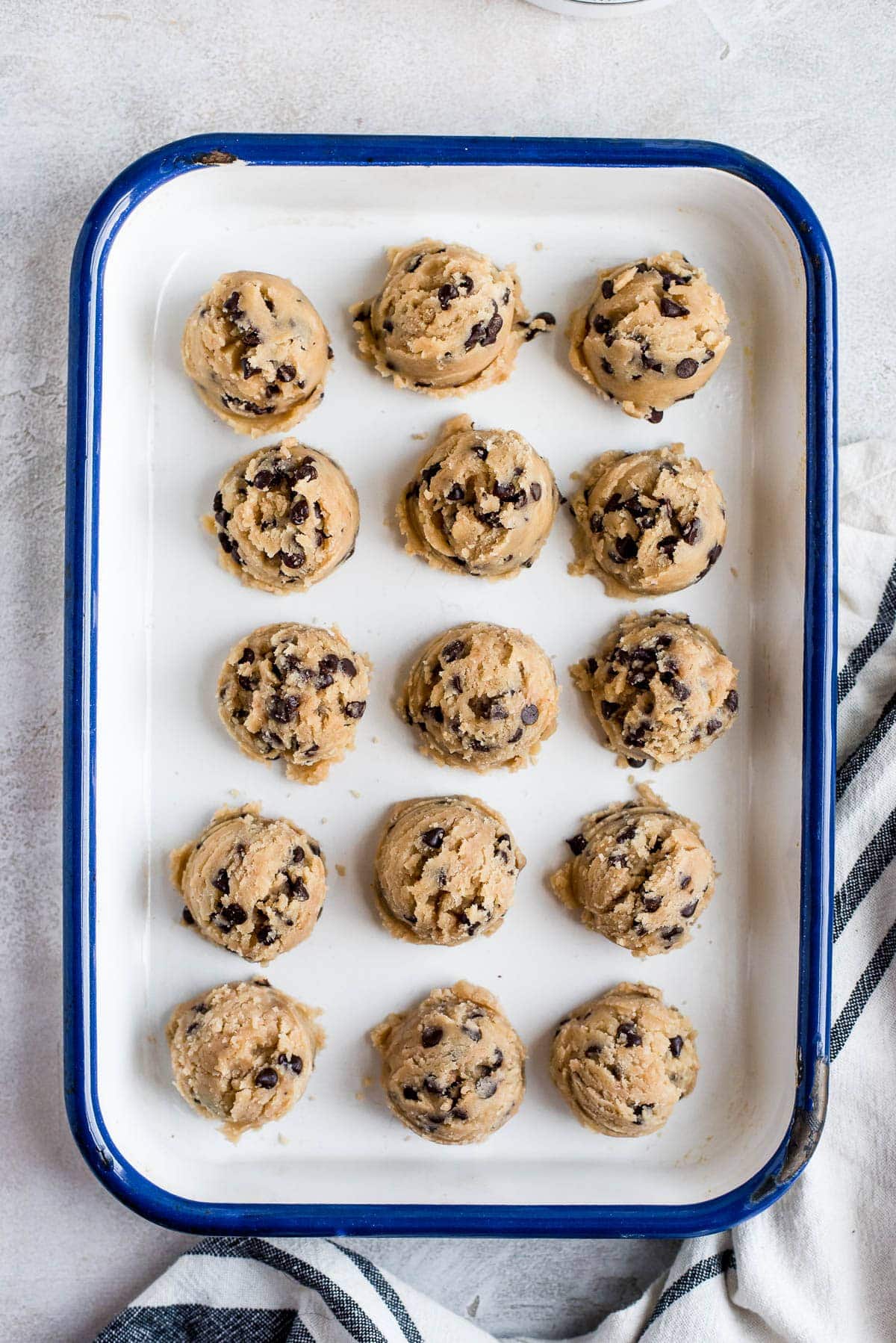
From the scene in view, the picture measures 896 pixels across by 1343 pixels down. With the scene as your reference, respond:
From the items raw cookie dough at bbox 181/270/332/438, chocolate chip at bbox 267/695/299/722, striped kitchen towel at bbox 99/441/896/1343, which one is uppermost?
raw cookie dough at bbox 181/270/332/438

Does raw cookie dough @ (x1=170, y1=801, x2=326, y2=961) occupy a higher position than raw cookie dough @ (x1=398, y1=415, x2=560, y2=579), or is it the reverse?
raw cookie dough @ (x1=398, y1=415, x2=560, y2=579)

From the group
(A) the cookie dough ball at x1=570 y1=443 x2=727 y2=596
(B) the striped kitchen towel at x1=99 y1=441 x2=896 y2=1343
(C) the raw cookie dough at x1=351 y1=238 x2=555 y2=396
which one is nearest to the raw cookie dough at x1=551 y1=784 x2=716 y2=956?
(B) the striped kitchen towel at x1=99 y1=441 x2=896 y2=1343

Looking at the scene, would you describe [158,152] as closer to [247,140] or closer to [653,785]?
[247,140]

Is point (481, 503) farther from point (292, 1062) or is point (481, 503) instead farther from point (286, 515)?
point (292, 1062)

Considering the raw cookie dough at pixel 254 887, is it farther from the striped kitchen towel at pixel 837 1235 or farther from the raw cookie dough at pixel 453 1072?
the striped kitchen towel at pixel 837 1235

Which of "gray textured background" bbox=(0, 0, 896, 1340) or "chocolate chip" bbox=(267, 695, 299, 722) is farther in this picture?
"gray textured background" bbox=(0, 0, 896, 1340)

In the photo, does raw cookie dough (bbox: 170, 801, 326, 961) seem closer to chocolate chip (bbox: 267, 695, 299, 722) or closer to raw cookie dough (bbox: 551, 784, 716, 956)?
chocolate chip (bbox: 267, 695, 299, 722)

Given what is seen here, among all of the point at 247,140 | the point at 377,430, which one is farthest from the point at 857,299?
the point at 247,140
